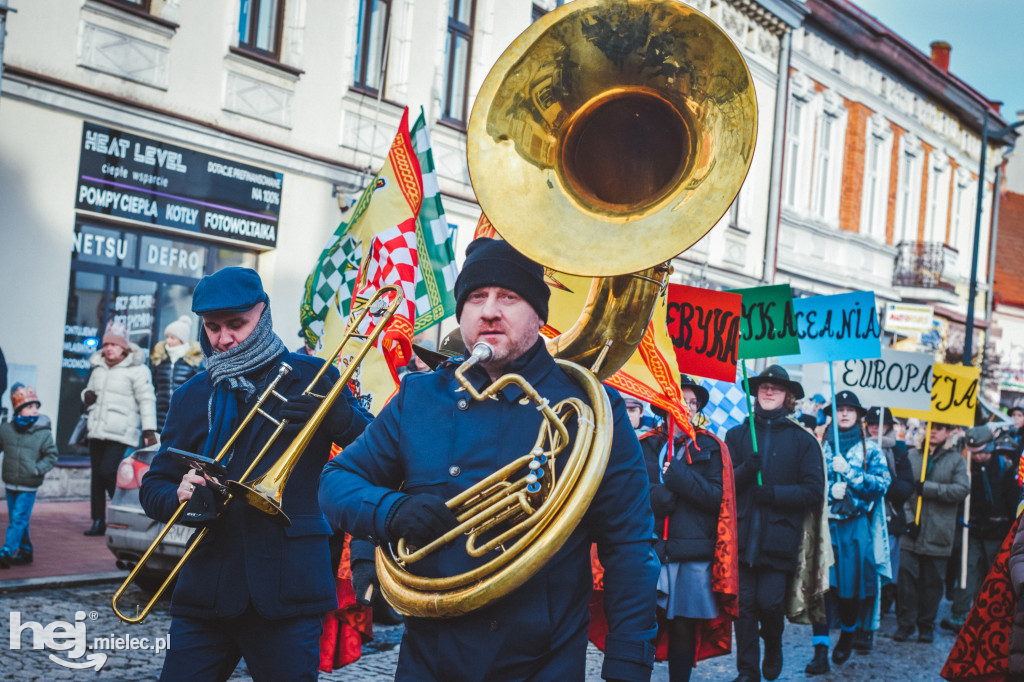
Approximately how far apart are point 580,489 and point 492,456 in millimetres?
270

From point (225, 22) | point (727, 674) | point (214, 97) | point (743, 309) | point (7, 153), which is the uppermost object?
point (225, 22)

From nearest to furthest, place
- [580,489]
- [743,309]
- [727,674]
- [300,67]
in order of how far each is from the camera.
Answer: [580,489] < [727,674] < [743,309] < [300,67]

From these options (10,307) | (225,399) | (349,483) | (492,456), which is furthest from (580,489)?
(10,307)

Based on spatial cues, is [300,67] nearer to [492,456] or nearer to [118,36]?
[118,36]

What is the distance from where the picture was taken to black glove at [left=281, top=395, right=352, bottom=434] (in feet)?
11.7

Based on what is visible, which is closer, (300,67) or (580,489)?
(580,489)

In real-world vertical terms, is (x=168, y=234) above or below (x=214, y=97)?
below

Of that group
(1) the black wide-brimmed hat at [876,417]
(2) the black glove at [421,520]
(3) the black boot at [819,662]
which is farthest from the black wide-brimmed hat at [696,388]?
(2) the black glove at [421,520]

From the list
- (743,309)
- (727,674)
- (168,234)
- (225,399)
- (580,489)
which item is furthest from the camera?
(168,234)

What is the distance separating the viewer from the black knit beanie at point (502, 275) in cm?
302

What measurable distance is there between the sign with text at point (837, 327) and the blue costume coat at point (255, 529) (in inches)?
219

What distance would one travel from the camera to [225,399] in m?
3.71

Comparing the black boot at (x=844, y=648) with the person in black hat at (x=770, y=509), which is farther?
the black boot at (x=844, y=648)

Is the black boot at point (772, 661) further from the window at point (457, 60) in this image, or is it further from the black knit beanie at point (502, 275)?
the window at point (457, 60)
